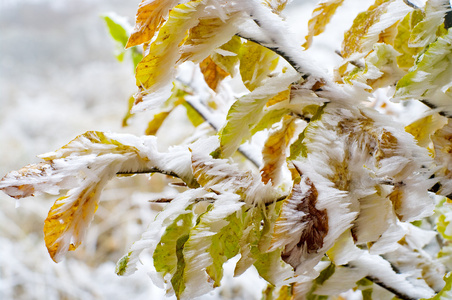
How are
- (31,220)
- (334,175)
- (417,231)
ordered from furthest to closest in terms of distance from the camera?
1. (31,220)
2. (417,231)
3. (334,175)

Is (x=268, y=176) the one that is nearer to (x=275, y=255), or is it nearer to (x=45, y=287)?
(x=275, y=255)

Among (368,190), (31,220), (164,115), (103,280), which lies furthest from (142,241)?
(31,220)

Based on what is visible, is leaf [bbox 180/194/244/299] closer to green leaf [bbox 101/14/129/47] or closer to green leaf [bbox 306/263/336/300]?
green leaf [bbox 306/263/336/300]

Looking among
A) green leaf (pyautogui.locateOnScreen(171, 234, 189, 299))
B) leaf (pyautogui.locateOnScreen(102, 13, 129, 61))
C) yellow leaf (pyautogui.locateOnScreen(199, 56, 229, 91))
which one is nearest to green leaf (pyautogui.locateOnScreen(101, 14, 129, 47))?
leaf (pyautogui.locateOnScreen(102, 13, 129, 61))

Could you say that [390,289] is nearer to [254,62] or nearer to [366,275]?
[366,275]

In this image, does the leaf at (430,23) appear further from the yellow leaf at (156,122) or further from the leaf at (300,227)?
the yellow leaf at (156,122)

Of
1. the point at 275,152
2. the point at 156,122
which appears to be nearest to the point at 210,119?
the point at 156,122

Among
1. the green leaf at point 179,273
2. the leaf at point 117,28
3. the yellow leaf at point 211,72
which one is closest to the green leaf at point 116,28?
the leaf at point 117,28
